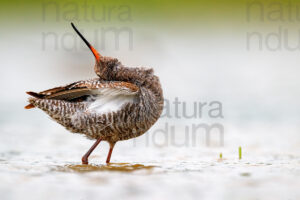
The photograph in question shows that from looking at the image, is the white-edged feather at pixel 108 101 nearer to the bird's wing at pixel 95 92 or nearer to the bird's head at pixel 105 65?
the bird's wing at pixel 95 92

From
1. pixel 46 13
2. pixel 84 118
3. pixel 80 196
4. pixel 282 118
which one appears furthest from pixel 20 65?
pixel 80 196

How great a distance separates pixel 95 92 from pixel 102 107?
209mm

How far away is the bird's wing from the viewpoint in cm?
636

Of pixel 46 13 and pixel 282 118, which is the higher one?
pixel 46 13

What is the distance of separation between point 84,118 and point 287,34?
13.1 meters

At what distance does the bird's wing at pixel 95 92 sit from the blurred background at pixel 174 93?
0.86 meters

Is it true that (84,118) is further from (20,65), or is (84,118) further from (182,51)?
(182,51)

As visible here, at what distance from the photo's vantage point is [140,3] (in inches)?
757

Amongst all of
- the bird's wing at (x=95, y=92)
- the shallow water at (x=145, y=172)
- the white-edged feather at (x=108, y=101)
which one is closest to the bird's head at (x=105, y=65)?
the bird's wing at (x=95, y=92)

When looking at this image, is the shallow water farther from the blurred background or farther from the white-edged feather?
the white-edged feather

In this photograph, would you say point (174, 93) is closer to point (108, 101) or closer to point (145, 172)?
point (108, 101)

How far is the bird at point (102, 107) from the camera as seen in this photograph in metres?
6.44

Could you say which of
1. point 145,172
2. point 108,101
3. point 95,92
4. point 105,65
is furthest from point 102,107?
point 145,172

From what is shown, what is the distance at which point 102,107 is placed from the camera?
258 inches
